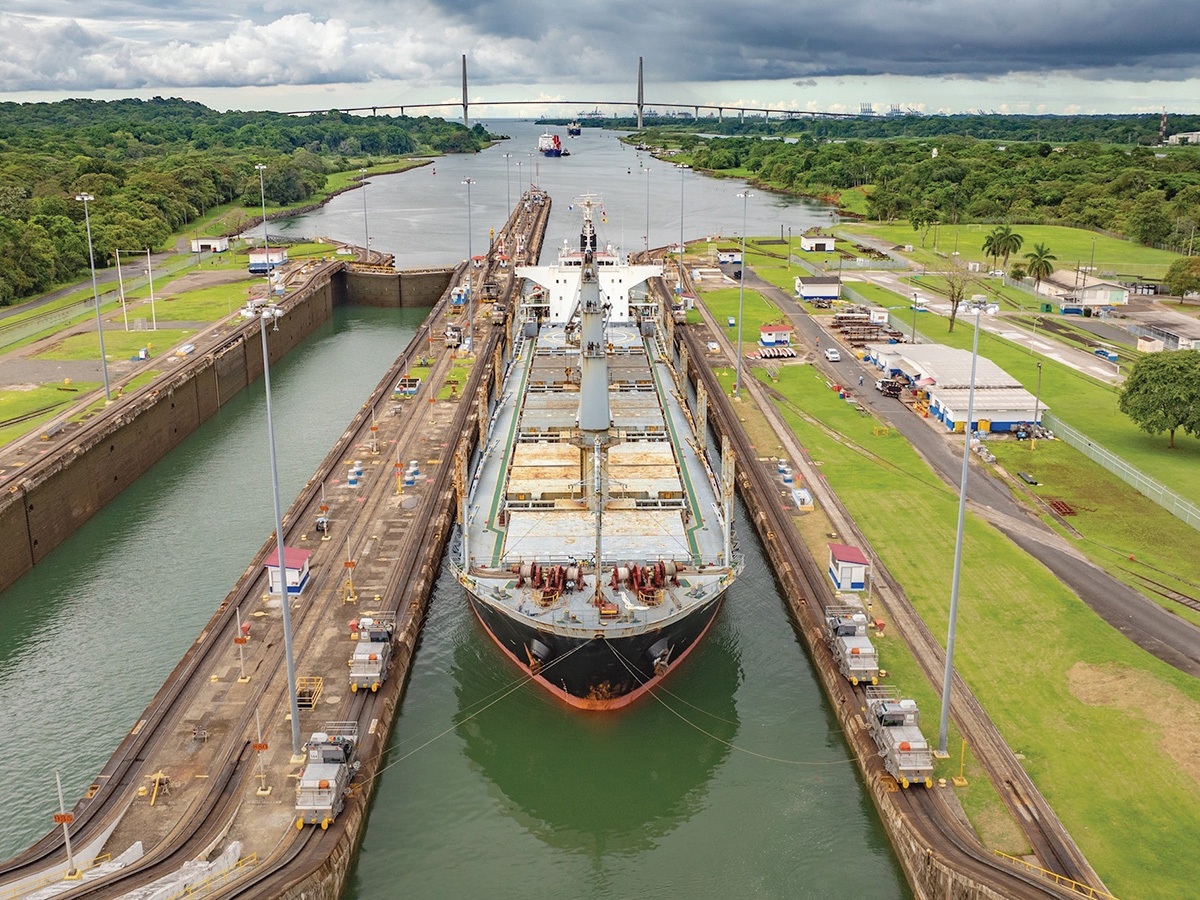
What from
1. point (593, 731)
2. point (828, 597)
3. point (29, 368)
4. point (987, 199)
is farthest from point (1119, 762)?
point (987, 199)

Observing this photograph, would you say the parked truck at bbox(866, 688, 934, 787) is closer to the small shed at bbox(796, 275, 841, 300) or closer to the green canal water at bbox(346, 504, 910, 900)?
the green canal water at bbox(346, 504, 910, 900)

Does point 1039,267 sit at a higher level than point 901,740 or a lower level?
higher

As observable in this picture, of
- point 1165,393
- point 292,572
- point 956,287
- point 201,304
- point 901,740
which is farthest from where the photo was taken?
point 201,304

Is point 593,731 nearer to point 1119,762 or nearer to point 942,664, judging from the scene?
point 942,664

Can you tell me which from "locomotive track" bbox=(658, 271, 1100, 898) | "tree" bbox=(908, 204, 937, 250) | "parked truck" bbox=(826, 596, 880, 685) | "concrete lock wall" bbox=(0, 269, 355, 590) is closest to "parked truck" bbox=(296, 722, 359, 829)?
"locomotive track" bbox=(658, 271, 1100, 898)

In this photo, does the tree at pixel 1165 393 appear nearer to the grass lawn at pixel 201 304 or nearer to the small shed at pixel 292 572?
the small shed at pixel 292 572

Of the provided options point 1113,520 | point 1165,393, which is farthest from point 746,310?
point 1113,520

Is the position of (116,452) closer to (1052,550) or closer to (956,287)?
(1052,550)
